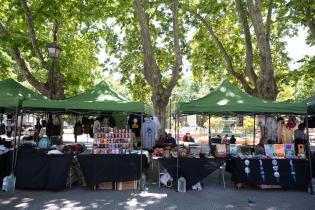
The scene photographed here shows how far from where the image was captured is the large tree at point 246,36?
1344 cm

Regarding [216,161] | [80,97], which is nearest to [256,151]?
[216,161]

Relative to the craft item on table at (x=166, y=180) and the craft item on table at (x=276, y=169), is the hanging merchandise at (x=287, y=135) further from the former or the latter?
the craft item on table at (x=166, y=180)

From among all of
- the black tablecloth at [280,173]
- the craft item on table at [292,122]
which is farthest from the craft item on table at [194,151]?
the craft item on table at [292,122]

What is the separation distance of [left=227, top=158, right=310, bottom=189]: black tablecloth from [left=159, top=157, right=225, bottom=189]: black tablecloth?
68cm

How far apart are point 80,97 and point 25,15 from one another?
7.10m

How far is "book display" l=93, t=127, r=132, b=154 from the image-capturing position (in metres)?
8.22

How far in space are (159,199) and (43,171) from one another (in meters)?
2.79

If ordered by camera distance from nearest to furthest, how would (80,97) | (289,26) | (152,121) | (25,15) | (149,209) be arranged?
(149,209), (80,97), (152,121), (25,15), (289,26)

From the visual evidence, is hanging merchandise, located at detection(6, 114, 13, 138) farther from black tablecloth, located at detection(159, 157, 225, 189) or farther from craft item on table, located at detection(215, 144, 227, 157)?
craft item on table, located at detection(215, 144, 227, 157)

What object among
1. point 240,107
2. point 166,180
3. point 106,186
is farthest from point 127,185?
point 240,107

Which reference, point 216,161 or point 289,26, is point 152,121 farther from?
point 289,26

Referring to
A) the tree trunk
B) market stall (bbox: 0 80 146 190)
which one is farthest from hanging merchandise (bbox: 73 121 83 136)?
market stall (bbox: 0 80 146 190)

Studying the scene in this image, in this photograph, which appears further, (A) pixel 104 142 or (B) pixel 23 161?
(A) pixel 104 142

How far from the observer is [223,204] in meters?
6.72
